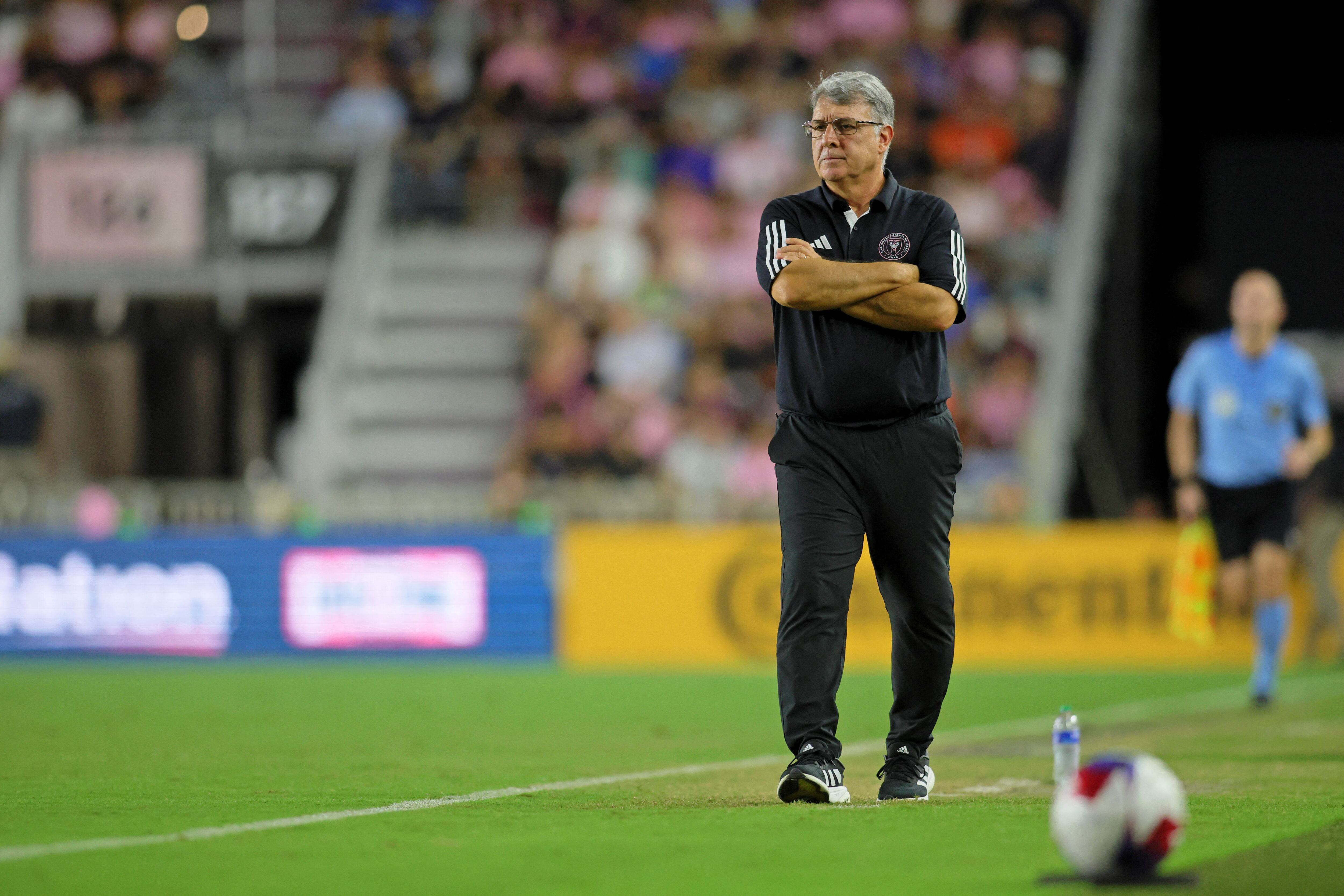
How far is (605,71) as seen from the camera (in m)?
21.1

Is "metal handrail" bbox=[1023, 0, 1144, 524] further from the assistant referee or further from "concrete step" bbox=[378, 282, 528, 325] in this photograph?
the assistant referee

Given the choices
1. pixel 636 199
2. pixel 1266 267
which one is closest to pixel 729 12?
pixel 636 199

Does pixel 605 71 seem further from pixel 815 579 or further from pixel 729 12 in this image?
pixel 815 579

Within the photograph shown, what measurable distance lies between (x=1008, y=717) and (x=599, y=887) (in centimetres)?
667

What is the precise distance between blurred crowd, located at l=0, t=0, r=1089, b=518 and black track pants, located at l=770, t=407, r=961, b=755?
9596mm

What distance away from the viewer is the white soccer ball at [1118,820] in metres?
4.61

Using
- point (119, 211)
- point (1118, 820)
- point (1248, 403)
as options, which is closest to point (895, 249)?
point (1118, 820)

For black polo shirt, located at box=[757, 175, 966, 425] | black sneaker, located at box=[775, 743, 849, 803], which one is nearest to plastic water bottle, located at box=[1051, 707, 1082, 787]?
black sneaker, located at box=[775, 743, 849, 803]

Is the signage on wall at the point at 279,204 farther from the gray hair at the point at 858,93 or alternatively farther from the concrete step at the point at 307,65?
the gray hair at the point at 858,93

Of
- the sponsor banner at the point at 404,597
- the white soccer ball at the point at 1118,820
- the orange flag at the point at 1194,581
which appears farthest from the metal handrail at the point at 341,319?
the white soccer ball at the point at 1118,820

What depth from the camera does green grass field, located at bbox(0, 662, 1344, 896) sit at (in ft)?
15.8

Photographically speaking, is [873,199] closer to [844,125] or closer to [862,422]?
[844,125]

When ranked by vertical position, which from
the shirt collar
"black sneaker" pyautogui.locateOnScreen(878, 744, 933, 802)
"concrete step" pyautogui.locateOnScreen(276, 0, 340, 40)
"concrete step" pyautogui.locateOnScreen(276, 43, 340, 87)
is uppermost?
"concrete step" pyautogui.locateOnScreen(276, 0, 340, 40)

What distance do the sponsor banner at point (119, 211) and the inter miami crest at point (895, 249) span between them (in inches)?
567
